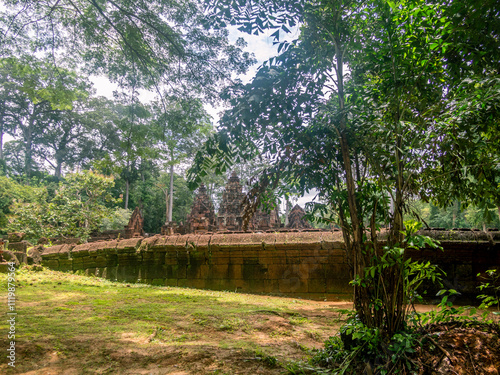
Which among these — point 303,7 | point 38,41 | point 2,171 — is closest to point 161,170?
point 2,171

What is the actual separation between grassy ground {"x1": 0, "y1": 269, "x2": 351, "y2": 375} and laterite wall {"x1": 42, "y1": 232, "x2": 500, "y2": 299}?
55 centimetres

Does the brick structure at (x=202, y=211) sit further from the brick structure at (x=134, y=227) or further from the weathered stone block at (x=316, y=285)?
the weathered stone block at (x=316, y=285)

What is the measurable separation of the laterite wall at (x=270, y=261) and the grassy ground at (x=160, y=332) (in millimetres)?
552

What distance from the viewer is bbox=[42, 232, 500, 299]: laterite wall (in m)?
4.71

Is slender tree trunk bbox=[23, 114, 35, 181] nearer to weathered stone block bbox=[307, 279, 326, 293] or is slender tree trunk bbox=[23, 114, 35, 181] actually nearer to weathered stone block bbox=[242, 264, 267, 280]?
weathered stone block bbox=[242, 264, 267, 280]

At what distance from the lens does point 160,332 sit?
2.94 m

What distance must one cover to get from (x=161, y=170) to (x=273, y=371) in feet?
123

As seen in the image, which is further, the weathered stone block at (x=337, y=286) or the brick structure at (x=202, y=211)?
the brick structure at (x=202, y=211)

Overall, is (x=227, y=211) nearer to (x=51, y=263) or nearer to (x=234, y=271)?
(x=51, y=263)

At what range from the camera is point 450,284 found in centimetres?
466

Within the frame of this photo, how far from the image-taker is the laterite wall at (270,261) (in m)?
4.71

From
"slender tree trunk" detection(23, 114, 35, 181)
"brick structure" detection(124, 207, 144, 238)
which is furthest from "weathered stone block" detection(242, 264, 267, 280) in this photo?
"slender tree trunk" detection(23, 114, 35, 181)

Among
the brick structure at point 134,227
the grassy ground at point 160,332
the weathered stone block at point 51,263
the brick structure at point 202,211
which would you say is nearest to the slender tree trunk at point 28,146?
the brick structure at point 134,227

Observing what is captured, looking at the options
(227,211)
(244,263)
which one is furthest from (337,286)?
(227,211)
